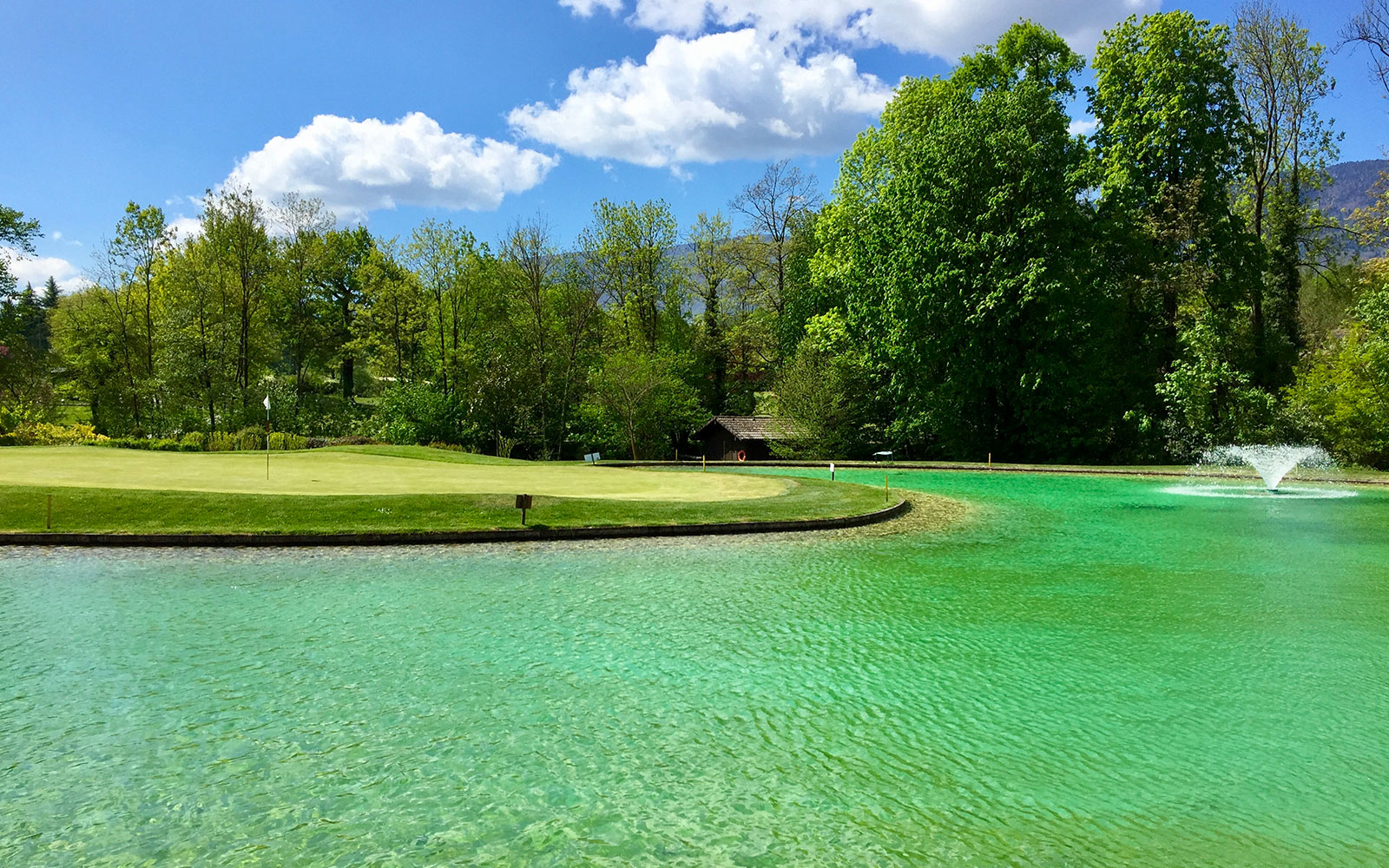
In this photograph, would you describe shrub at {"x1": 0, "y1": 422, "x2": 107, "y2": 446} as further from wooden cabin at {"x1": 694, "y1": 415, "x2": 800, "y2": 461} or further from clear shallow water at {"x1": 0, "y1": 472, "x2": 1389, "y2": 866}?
wooden cabin at {"x1": 694, "y1": 415, "x2": 800, "y2": 461}

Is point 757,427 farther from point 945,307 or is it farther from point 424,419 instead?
point 424,419

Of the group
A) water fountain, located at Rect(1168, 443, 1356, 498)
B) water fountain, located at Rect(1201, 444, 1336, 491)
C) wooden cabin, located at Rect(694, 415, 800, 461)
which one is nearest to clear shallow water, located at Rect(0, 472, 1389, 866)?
water fountain, located at Rect(1168, 443, 1356, 498)

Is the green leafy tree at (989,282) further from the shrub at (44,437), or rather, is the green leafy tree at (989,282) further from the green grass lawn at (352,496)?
the shrub at (44,437)

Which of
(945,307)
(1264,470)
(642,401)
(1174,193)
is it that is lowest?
(1264,470)

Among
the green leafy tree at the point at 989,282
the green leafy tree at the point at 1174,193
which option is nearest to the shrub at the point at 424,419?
the green leafy tree at the point at 989,282

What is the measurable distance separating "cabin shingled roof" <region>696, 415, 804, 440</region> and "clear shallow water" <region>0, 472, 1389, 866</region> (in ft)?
101

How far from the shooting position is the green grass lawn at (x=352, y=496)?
15.4m

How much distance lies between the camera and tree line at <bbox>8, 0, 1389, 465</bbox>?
3622 centimetres

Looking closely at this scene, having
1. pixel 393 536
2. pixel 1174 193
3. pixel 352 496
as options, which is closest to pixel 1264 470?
pixel 1174 193

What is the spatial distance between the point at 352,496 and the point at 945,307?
29340mm

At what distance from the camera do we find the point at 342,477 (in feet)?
71.9

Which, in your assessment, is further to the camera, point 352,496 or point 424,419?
point 424,419

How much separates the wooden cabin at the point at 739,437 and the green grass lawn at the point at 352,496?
21426mm

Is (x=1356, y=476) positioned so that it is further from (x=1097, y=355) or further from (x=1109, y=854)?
(x=1109, y=854)
